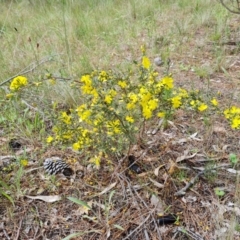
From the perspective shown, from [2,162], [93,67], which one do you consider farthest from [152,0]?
[2,162]

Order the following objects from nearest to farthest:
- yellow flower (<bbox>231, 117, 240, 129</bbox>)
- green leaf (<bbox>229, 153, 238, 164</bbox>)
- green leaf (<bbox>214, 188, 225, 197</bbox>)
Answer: yellow flower (<bbox>231, 117, 240, 129</bbox>) < green leaf (<bbox>214, 188, 225, 197</bbox>) < green leaf (<bbox>229, 153, 238, 164</bbox>)

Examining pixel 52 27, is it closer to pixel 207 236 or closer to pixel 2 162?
pixel 2 162

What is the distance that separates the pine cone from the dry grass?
1.8 inches

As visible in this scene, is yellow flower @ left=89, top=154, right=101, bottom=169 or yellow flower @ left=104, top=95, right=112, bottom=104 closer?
yellow flower @ left=104, top=95, right=112, bottom=104

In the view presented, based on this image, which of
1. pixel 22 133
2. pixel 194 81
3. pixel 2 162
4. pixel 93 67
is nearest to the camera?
pixel 2 162

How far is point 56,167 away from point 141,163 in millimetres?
436

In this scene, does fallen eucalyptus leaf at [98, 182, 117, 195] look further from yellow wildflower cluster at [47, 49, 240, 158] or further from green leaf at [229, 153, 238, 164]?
green leaf at [229, 153, 238, 164]

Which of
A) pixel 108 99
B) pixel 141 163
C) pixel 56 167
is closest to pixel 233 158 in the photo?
pixel 141 163

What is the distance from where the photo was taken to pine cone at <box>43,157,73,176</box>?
5.13ft

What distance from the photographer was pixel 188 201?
4.52ft

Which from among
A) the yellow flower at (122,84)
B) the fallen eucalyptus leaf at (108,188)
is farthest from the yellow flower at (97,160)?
the yellow flower at (122,84)

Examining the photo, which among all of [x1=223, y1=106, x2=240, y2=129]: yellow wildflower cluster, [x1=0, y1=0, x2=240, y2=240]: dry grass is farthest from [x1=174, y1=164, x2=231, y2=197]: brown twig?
[x1=223, y1=106, x2=240, y2=129]: yellow wildflower cluster

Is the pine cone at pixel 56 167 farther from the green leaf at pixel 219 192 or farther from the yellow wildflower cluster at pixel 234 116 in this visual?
the yellow wildflower cluster at pixel 234 116

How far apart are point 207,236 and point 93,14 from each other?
3.52 m
